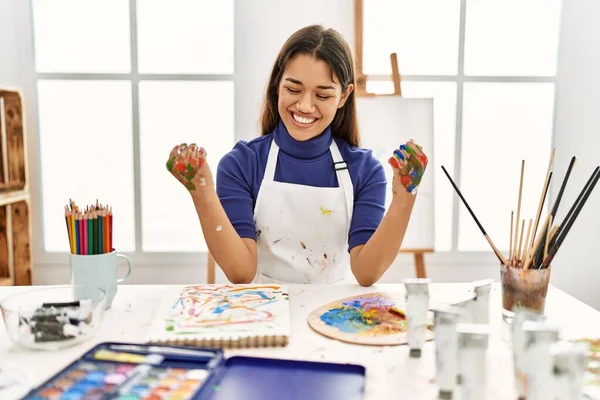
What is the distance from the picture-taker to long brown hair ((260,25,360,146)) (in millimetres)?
1362

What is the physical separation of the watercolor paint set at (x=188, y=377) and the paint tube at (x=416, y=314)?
0.33 ft

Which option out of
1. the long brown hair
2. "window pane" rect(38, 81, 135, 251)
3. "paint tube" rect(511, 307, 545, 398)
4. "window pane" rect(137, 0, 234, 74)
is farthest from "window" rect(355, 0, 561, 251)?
"paint tube" rect(511, 307, 545, 398)

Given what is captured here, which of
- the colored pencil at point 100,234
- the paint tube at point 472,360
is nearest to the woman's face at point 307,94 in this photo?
the colored pencil at point 100,234

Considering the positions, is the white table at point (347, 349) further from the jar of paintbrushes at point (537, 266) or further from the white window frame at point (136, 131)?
the white window frame at point (136, 131)

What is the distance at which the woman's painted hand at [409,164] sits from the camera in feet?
3.50

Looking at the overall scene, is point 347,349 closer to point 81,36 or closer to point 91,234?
point 91,234

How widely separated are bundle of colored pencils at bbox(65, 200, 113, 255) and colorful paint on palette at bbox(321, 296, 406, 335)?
1.35ft

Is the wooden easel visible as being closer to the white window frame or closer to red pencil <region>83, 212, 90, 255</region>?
the white window frame

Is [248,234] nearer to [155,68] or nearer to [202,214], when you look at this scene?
[202,214]

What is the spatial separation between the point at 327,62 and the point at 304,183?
320mm

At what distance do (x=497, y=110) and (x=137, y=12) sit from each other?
1.53 meters

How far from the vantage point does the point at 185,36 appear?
7.50 feet

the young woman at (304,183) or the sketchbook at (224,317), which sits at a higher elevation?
the young woman at (304,183)

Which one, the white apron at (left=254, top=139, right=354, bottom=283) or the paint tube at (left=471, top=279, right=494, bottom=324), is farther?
the white apron at (left=254, top=139, right=354, bottom=283)
